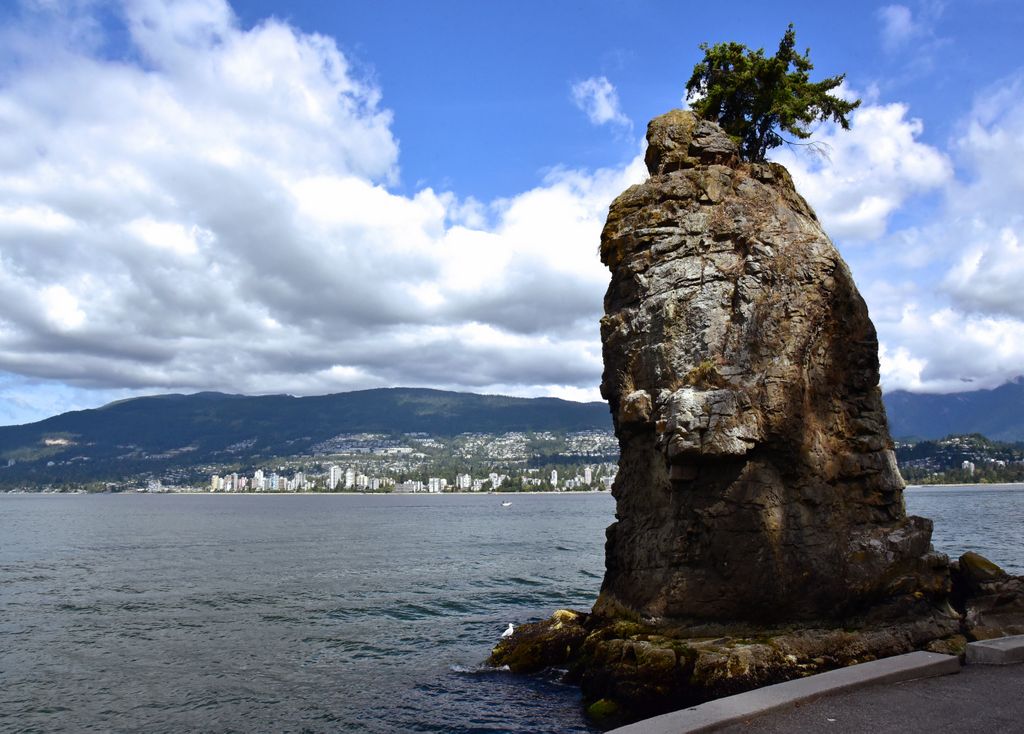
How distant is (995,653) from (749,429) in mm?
6127

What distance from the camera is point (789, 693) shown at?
10812 millimetres

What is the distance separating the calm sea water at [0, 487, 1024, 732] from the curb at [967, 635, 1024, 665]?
25.6 feet

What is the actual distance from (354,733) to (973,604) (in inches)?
585

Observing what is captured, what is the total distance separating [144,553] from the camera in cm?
5619

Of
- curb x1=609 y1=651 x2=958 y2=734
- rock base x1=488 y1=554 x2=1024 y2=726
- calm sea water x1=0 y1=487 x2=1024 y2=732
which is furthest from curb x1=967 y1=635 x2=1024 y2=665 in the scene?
calm sea water x1=0 y1=487 x2=1024 y2=732

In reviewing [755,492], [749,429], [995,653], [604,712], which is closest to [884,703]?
[995,653]

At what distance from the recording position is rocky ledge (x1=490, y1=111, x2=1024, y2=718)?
50.8ft

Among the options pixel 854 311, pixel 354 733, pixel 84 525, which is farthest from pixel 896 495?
pixel 84 525

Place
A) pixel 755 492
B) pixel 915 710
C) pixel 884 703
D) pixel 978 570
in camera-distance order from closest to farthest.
Result: pixel 915 710
pixel 884 703
pixel 755 492
pixel 978 570

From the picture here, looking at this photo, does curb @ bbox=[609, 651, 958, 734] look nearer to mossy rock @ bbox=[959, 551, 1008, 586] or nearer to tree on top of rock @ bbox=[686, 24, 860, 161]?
mossy rock @ bbox=[959, 551, 1008, 586]

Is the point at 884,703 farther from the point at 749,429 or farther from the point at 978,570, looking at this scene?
the point at 978,570

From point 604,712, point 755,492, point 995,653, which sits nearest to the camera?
point 995,653

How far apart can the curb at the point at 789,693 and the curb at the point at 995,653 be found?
0.15 metres

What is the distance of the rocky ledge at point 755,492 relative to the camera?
15.5m
